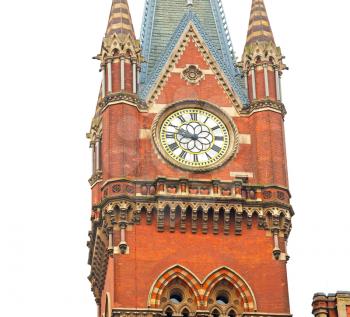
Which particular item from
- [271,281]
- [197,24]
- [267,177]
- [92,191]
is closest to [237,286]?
[271,281]

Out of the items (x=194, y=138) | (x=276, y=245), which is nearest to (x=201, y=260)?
(x=276, y=245)

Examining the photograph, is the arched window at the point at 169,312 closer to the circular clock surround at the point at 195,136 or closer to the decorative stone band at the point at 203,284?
the decorative stone band at the point at 203,284

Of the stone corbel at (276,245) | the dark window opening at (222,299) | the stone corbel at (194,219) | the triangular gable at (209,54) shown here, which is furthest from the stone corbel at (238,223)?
the triangular gable at (209,54)

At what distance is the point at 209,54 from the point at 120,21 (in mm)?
3814

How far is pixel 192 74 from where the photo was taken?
5606cm

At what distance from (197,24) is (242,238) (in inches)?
399

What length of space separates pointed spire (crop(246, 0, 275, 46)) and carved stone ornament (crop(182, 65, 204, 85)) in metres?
2.41

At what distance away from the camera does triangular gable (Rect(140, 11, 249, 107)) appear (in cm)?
5559

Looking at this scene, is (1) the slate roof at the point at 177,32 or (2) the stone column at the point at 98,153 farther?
(1) the slate roof at the point at 177,32

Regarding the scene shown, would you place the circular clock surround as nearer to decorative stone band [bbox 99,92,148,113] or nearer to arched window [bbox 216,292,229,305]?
decorative stone band [bbox 99,92,148,113]

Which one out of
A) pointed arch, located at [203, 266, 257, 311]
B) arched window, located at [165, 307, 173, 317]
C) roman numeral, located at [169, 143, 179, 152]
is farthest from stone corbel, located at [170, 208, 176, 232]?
arched window, located at [165, 307, 173, 317]

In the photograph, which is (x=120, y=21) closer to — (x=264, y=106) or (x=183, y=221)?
(x=264, y=106)

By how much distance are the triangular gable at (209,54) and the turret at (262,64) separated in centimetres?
43

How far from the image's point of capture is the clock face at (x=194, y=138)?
176ft
